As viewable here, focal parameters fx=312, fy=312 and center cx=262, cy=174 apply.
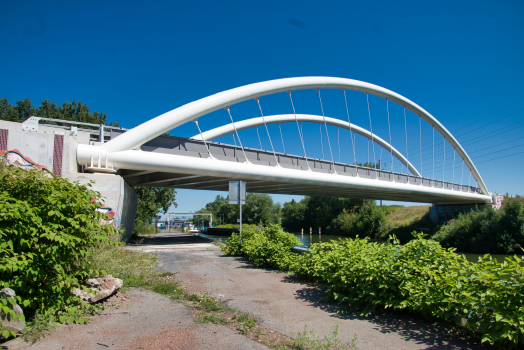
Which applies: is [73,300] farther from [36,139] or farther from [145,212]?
[145,212]

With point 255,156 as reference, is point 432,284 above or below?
below

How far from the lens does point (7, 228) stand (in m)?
3.36

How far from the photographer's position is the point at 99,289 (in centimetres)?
487

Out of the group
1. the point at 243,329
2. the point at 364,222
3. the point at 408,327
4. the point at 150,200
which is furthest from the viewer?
the point at 364,222

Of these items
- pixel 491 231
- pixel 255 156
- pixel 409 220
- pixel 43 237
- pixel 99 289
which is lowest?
pixel 409 220

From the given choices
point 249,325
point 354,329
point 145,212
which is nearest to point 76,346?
point 249,325

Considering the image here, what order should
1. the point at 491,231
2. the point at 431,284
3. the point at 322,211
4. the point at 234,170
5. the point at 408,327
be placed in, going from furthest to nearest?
the point at 322,211, the point at 491,231, the point at 234,170, the point at 408,327, the point at 431,284

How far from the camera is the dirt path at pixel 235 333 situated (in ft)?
11.9

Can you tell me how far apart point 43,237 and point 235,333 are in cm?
266

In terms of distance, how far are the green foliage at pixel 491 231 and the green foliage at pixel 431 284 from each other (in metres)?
25.0

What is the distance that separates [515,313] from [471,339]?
92 cm

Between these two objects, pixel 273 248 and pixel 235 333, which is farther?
pixel 273 248

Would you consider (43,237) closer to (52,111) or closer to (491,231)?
(491,231)

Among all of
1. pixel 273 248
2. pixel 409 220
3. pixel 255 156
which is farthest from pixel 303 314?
pixel 409 220
